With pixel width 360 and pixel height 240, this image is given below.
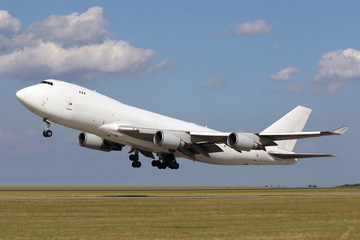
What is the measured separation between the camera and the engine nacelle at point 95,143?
2110 inches

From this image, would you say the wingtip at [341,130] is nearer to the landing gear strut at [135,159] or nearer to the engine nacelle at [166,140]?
the engine nacelle at [166,140]

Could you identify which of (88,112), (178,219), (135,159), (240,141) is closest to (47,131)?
(88,112)

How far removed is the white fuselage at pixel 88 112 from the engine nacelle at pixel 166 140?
2095mm

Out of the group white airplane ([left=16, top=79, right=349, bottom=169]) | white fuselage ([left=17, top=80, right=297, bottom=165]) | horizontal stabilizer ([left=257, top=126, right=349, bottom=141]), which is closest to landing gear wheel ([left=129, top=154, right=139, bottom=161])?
white airplane ([left=16, top=79, right=349, bottom=169])

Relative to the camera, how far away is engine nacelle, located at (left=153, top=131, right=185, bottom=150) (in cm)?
4766

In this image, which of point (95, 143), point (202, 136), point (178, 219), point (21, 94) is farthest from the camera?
point (95, 143)

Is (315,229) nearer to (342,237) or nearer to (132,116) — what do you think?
(342,237)

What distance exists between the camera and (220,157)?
56781 millimetres

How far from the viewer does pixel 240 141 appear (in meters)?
47.5

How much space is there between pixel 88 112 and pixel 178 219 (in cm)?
1955

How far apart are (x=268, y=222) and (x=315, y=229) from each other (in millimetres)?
3315

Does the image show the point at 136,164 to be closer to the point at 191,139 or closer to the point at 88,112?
the point at 191,139

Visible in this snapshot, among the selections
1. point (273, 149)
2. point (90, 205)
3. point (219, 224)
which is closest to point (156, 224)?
point (219, 224)

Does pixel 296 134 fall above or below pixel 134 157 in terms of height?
above
